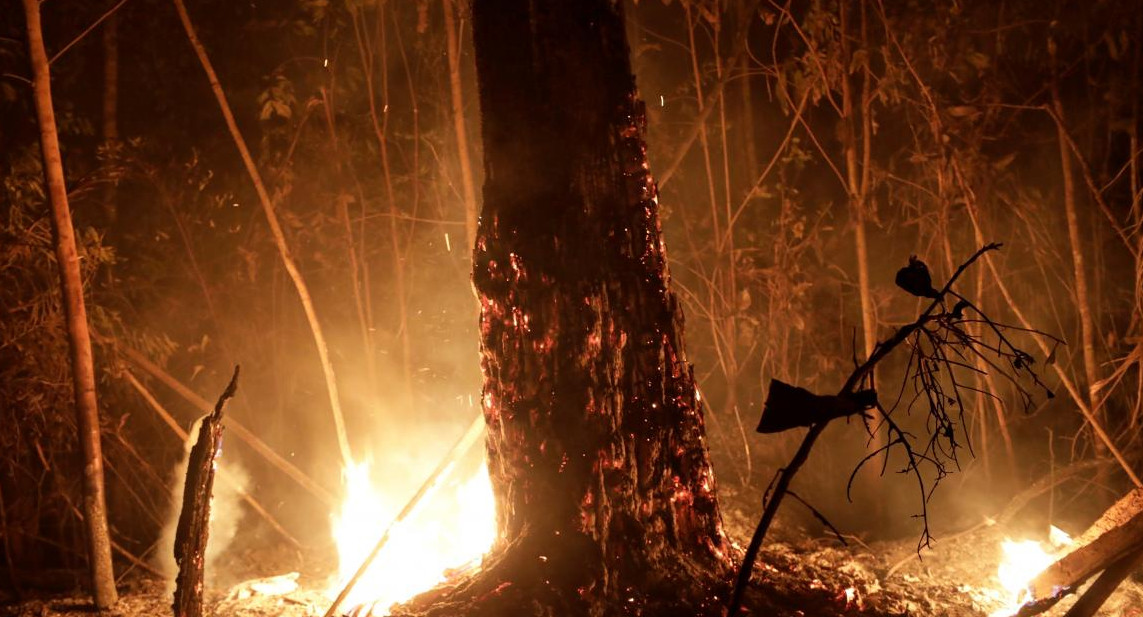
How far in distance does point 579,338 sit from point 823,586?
1605mm

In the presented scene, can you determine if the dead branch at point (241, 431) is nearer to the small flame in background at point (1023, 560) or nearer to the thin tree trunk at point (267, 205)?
the thin tree trunk at point (267, 205)

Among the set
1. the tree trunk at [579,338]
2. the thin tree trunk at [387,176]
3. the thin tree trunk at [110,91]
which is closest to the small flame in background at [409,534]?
the tree trunk at [579,338]

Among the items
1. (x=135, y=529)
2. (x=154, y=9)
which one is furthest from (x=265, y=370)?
(x=154, y=9)

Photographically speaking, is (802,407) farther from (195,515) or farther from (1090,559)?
(1090,559)

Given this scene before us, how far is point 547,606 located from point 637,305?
4.06 feet

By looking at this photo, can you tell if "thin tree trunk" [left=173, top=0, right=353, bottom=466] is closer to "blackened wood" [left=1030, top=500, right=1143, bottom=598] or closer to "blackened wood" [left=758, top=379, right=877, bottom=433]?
"blackened wood" [left=758, top=379, right=877, bottom=433]

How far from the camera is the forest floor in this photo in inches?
136

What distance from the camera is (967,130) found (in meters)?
5.33

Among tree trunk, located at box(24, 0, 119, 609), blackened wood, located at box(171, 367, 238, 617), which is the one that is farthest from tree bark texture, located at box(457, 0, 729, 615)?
tree trunk, located at box(24, 0, 119, 609)

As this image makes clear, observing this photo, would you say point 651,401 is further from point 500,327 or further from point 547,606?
point 547,606

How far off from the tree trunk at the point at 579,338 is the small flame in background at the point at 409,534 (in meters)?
0.82

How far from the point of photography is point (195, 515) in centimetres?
313

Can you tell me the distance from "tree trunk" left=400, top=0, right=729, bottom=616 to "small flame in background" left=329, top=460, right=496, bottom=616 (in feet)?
2.69

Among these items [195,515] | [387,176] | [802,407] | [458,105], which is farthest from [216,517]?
[802,407]
